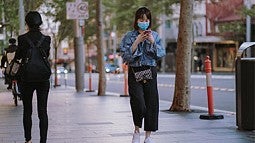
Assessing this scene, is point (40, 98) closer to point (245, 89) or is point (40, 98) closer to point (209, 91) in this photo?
point (245, 89)

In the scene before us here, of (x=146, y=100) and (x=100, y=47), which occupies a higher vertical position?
(x=100, y=47)

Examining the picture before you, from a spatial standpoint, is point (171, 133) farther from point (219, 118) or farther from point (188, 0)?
point (188, 0)

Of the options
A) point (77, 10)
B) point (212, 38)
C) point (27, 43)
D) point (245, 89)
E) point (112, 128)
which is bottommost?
point (112, 128)

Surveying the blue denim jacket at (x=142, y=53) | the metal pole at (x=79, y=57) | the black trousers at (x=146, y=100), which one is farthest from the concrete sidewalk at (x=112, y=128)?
the metal pole at (x=79, y=57)

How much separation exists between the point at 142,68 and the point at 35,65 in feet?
4.72

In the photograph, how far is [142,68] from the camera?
7.63 metres

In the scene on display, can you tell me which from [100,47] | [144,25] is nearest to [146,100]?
[144,25]

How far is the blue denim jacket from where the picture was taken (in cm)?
760

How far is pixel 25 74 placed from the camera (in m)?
7.40

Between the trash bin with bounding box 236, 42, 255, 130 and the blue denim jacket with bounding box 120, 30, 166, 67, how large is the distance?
2167mm

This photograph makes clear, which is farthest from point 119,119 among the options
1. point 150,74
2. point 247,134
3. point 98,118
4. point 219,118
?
point 150,74

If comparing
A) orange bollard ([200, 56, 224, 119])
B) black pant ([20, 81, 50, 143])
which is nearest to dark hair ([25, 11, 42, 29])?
black pant ([20, 81, 50, 143])

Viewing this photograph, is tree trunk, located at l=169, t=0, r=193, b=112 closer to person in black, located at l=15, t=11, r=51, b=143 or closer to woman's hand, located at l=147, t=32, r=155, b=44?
woman's hand, located at l=147, t=32, r=155, b=44

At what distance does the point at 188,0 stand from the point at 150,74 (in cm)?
561
